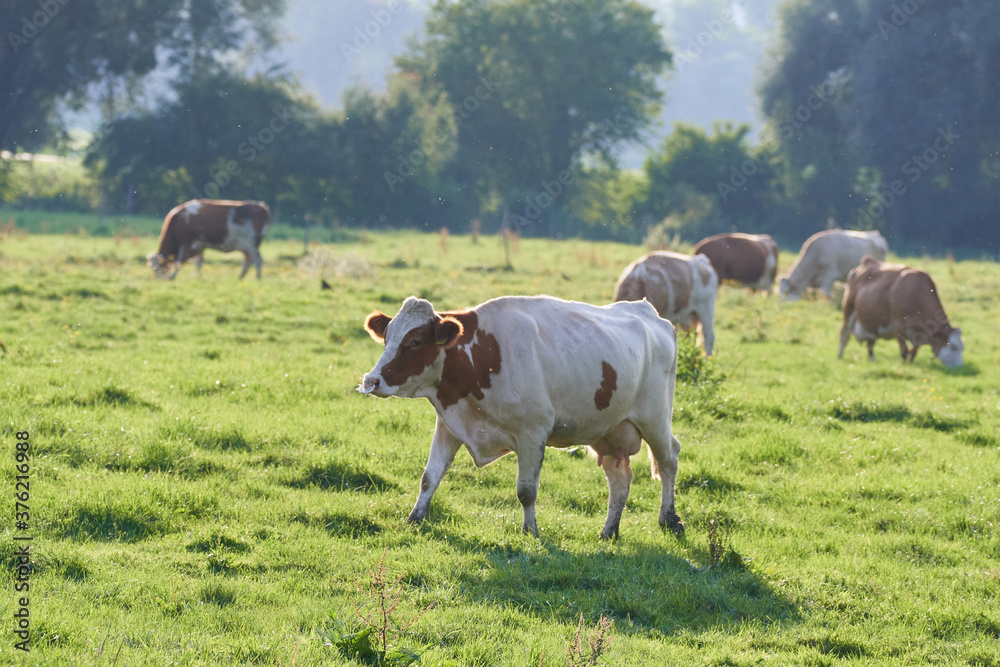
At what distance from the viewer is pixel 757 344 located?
17.0 meters

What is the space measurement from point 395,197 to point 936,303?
41.1 m

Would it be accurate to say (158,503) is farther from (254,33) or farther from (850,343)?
(254,33)

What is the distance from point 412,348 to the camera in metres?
6.27

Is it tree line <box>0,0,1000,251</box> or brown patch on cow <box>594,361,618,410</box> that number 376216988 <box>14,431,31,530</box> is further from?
tree line <box>0,0,1000,251</box>

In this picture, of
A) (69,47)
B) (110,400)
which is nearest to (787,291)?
(110,400)

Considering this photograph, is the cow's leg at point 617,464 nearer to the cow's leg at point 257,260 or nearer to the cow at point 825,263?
the cow's leg at point 257,260

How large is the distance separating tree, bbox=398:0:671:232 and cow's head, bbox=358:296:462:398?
5549cm

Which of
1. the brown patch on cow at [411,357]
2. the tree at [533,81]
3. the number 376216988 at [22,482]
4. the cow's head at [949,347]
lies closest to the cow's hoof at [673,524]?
the brown patch on cow at [411,357]

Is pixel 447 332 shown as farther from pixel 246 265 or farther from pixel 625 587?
pixel 246 265

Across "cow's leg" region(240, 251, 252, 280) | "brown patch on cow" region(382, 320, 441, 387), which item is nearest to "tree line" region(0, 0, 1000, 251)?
"cow's leg" region(240, 251, 252, 280)

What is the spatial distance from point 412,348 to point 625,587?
7.15 ft

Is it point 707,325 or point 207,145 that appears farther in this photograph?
point 207,145

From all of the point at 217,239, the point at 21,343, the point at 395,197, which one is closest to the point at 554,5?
the point at 395,197

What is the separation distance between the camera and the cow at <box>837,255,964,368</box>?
15.8 m
